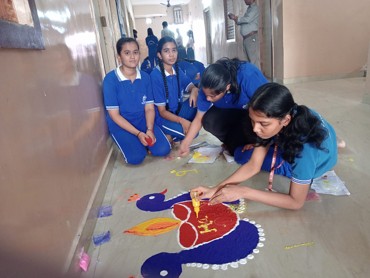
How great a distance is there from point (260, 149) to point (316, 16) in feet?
13.3

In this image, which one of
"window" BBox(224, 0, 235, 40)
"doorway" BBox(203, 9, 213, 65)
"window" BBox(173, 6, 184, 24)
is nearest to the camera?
"window" BBox(224, 0, 235, 40)

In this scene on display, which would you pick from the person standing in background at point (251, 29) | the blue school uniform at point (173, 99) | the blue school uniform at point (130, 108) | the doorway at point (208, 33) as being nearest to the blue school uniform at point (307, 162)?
the blue school uniform at point (130, 108)

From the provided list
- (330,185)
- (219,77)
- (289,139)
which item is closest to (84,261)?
(289,139)

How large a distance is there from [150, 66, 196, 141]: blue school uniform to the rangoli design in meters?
0.94

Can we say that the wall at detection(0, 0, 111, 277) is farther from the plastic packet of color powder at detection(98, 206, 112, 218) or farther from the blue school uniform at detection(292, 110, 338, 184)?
the blue school uniform at detection(292, 110, 338, 184)

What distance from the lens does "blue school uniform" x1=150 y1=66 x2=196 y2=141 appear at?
222 centimetres

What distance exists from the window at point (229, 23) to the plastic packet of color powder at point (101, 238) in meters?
6.42

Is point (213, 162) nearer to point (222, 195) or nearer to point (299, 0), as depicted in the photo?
point (222, 195)

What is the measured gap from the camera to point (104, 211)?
145 cm

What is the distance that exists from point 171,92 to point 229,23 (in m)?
5.59

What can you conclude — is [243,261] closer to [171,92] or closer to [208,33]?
[171,92]

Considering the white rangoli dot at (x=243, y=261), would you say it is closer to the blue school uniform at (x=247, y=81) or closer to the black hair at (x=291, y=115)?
the black hair at (x=291, y=115)

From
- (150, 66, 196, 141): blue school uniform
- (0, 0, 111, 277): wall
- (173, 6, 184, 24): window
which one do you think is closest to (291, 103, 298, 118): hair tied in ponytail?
(0, 0, 111, 277): wall

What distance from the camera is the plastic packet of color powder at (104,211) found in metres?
1.42
